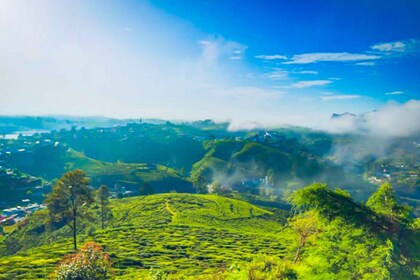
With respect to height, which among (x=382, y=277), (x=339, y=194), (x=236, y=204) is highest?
(x=339, y=194)

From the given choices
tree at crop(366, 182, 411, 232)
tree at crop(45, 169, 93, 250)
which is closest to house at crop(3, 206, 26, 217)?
tree at crop(45, 169, 93, 250)

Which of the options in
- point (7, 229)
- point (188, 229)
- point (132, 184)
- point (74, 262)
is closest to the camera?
point (74, 262)

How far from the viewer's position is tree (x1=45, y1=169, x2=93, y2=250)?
4953 centimetres

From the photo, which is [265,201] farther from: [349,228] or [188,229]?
[349,228]

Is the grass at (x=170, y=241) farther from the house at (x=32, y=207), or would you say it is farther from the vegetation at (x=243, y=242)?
the house at (x=32, y=207)

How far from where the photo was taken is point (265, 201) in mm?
185375

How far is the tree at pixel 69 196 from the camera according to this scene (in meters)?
49.5

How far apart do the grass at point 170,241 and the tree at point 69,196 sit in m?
6.62

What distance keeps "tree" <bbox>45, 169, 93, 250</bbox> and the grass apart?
6.62m

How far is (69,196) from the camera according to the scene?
166 feet

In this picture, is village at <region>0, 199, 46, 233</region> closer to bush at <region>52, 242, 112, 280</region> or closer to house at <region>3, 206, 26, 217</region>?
house at <region>3, 206, 26, 217</region>

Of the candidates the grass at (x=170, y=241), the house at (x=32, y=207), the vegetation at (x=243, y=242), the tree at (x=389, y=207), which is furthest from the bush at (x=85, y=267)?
the house at (x=32, y=207)

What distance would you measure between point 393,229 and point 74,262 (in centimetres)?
2052

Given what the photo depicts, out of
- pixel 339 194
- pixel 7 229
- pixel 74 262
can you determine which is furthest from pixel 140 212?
pixel 339 194
